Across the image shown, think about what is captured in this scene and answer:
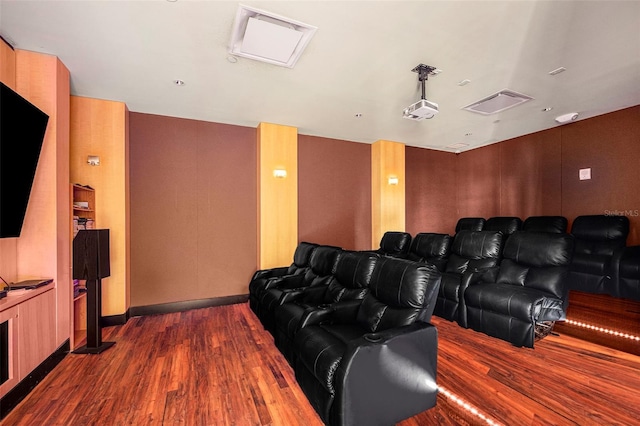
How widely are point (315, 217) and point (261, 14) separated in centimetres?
379

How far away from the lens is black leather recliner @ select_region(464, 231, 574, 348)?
9.50 ft

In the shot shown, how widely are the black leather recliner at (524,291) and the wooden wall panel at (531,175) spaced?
3.05m

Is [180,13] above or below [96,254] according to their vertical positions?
above

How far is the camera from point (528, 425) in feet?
6.03

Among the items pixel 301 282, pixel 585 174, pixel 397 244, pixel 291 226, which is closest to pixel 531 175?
pixel 585 174

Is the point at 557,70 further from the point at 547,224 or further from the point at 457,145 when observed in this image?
the point at 457,145

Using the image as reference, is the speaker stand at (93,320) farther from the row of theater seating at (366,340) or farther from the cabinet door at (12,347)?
the row of theater seating at (366,340)

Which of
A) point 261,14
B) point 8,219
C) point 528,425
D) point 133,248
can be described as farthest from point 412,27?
point 133,248

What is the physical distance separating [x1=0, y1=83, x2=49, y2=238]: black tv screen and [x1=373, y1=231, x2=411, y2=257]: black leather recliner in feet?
15.7

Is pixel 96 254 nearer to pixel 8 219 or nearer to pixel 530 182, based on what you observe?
pixel 8 219

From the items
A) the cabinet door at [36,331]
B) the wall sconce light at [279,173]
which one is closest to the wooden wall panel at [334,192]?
the wall sconce light at [279,173]

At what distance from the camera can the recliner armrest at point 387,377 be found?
5.44 feet

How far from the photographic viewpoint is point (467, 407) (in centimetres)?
203

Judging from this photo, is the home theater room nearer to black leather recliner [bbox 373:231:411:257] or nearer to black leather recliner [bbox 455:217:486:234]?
black leather recliner [bbox 373:231:411:257]
